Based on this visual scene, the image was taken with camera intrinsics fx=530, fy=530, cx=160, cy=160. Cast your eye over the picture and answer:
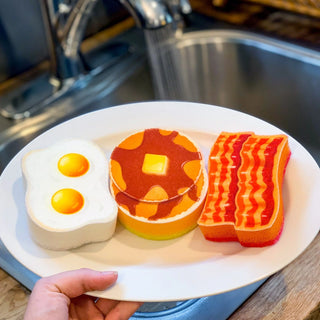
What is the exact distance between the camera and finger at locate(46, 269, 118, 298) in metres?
0.52

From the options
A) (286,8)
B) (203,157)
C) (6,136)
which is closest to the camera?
(203,157)

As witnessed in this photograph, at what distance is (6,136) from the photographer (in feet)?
2.79

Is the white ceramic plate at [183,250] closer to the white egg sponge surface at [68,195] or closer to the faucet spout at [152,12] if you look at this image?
the white egg sponge surface at [68,195]

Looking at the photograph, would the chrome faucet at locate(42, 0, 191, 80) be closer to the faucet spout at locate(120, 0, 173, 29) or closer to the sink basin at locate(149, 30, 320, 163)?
the faucet spout at locate(120, 0, 173, 29)

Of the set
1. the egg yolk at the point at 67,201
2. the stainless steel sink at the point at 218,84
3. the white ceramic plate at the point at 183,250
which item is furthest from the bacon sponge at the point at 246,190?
the stainless steel sink at the point at 218,84

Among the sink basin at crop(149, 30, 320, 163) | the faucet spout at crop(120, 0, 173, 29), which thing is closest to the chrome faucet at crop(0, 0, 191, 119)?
the faucet spout at crop(120, 0, 173, 29)

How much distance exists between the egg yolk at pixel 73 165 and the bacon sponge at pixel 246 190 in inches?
5.7

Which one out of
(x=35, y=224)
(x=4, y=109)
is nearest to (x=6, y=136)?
(x=4, y=109)

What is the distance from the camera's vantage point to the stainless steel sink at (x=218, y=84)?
0.89m

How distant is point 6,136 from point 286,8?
21.9 inches

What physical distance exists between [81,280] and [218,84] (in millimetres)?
586

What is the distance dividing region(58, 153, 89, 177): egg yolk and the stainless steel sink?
0.26m

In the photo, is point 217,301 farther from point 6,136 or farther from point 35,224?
point 6,136

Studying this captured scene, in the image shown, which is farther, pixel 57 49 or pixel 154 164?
pixel 57 49
